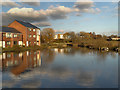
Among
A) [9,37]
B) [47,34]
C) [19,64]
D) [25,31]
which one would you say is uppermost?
[47,34]

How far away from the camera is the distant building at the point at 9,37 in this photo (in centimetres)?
3094

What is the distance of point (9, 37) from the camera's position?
32.9 meters

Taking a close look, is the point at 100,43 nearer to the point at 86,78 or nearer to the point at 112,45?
the point at 112,45

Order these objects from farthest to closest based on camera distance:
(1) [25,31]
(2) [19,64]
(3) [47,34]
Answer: (3) [47,34] → (1) [25,31] → (2) [19,64]

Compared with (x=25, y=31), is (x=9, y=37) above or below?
below

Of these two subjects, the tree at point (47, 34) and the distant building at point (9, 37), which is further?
the tree at point (47, 34)

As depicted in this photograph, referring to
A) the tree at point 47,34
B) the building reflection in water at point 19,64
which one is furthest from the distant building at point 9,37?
the tree at point 47,34

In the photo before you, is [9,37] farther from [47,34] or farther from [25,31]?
[47,34]

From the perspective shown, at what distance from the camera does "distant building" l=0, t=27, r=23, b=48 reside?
30.9 m

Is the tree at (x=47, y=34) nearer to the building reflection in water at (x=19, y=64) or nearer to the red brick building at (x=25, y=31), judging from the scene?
the red brick building at (x=25, y=31)

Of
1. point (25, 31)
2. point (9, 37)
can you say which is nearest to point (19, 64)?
point (9, 37)

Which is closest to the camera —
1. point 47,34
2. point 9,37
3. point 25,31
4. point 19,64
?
point 19,64

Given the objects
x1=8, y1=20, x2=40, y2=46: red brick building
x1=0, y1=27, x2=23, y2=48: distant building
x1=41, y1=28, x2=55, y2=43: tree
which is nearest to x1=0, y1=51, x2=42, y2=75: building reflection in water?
x1=0, y1=27, x2=23, y2=48: distant building

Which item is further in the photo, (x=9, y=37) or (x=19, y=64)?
(x=9, y=37)
